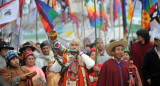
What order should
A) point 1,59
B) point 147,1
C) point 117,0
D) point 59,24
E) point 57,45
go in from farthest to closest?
point 59,24 < point 117,0 < point 147,1 < point 1,59 < point 57,45

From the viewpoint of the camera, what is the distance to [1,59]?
6082 millimetres

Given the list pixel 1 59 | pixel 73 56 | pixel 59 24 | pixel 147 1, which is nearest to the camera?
pixel 73 56

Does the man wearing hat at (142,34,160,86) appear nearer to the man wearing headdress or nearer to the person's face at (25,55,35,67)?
the man wearing headdress

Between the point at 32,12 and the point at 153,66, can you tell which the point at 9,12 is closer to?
the point at 32,12

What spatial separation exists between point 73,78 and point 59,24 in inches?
734

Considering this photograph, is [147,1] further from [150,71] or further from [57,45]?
[57,45]

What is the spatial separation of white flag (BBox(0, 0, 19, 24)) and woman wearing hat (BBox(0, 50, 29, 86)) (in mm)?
1588

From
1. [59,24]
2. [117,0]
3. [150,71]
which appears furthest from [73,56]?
[59,24]

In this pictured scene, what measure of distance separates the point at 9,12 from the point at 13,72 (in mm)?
2243

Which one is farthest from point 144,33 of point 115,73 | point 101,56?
point 115,73

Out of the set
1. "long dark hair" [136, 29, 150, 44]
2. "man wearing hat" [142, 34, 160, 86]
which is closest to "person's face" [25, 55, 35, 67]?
"man wearing hat" [142, 34, 160, 86]

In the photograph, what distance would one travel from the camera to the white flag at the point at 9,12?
6.31 m

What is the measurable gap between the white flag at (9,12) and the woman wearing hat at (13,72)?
159 centimetres

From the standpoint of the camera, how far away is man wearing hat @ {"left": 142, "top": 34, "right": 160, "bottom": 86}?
6336 millimetres
